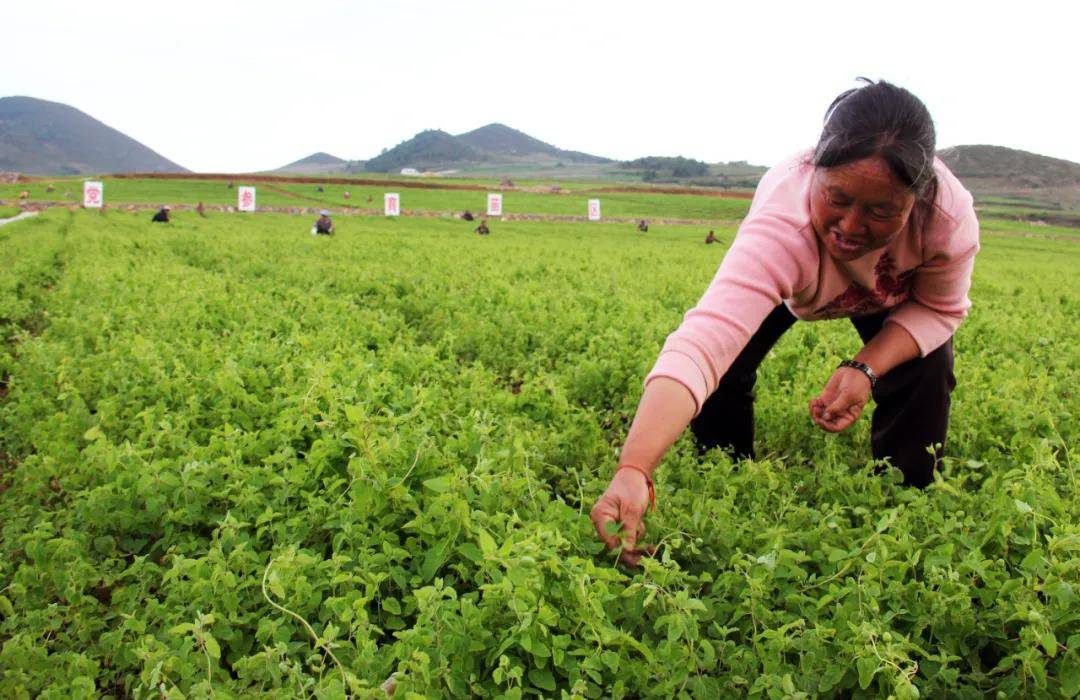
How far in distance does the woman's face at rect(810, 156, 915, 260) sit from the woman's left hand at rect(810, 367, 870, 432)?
2.18ft

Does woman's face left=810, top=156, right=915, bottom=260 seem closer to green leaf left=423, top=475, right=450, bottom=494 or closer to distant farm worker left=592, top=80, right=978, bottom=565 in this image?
distant farm worker left=592, top=80, right=978, bottom=565

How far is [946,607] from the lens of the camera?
7.12 ft

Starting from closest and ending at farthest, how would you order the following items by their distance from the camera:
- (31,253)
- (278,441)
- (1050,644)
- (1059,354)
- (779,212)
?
(1050,644), (779,212), (278,441), (1059,354), (31,253)

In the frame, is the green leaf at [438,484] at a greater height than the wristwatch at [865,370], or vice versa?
the wristwatch at [865,370]

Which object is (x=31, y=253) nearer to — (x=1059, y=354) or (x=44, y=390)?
(x=44, y=390)

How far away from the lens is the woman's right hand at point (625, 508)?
2400 mm

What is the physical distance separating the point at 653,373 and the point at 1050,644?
1.20 meters

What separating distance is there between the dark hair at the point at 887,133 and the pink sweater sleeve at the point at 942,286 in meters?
0.48

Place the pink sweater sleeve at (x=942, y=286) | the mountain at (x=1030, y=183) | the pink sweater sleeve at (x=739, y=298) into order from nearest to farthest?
the pink sweater sleeve at (x=739, y=298)
the pink sweater sleeve at (x=942, y=286)
the mountain at (x=1030, y=183)

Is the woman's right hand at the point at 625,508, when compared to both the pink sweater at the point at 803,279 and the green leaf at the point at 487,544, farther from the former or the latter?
the green leaf at the point at 487,544

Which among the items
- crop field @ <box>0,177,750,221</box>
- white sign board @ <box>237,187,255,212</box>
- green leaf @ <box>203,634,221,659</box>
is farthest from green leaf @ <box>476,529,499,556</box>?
crop field @ <box>0,177,750,221</box>

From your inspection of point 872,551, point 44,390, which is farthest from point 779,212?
point 44,390

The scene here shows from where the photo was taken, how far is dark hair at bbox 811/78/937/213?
2312 millimetres

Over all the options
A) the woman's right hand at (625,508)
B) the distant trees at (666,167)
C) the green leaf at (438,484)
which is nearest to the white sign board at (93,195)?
the green leaf at (438,484)
